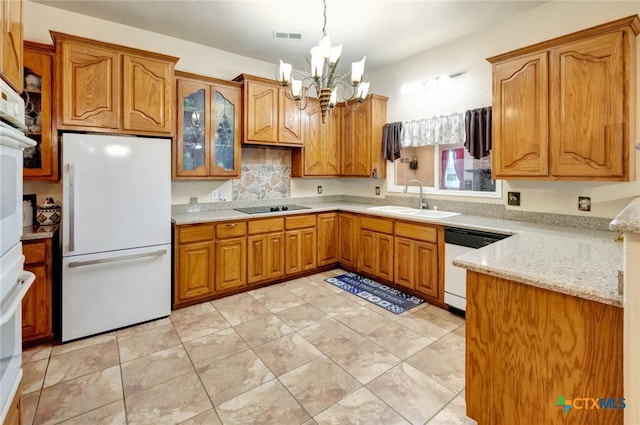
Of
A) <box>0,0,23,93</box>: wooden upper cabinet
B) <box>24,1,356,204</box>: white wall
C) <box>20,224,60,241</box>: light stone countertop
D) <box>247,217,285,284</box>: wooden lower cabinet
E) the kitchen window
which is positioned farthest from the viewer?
<box>247,217,285,284</box>: wooden lower cabinet

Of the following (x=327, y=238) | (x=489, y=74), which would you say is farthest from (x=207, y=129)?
(x=489, y=74)

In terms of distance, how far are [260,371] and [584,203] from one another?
2.88 metres

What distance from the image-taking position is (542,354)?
138cm

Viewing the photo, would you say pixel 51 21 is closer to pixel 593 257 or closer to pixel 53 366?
pixel 53 366

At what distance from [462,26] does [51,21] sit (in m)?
3.90

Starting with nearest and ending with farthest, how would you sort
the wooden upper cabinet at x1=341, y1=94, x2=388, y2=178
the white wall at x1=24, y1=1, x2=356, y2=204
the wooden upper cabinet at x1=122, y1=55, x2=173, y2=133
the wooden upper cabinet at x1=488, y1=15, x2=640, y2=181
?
1. the wooden upper cabinet at x1=488, y1=15, x2=640, y2=181
2. the wooden upper cabinet at x1=122, y1=55, x2=173, y2=133
3. the white wall at x1=24, y1=1, x2=356, y2=204
4. the wooden upper cabinet at x1=341, y1=94, x2=388, y2=178

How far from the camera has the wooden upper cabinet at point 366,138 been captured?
4234 mm

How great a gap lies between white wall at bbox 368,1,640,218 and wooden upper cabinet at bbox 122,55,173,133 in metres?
2.72

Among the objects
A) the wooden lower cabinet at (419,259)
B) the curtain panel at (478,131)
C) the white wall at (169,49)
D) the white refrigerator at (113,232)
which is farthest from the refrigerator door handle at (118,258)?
the curtain panel at (478,131)

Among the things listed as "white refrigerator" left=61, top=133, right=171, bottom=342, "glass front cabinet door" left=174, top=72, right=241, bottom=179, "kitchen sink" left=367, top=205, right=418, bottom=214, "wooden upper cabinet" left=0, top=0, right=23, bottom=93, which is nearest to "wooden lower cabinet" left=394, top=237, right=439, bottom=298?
"kitchen sink" left=367, top=205, right=418, bottom=214

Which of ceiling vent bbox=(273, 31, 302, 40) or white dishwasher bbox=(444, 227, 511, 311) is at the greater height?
ceiling vent bbox=(273, 31, 302, 40)

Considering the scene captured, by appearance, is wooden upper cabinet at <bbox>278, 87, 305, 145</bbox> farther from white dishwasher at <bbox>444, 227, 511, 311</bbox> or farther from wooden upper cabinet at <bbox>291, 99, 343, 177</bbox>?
white dishwasher at <bbox>444, 227, 511, 311</bbox>

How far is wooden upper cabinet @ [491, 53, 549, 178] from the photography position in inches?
98.8

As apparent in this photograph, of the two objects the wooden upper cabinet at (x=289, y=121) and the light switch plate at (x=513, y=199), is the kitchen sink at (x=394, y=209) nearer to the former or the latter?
the light switch plate at (x=513, y=199)
